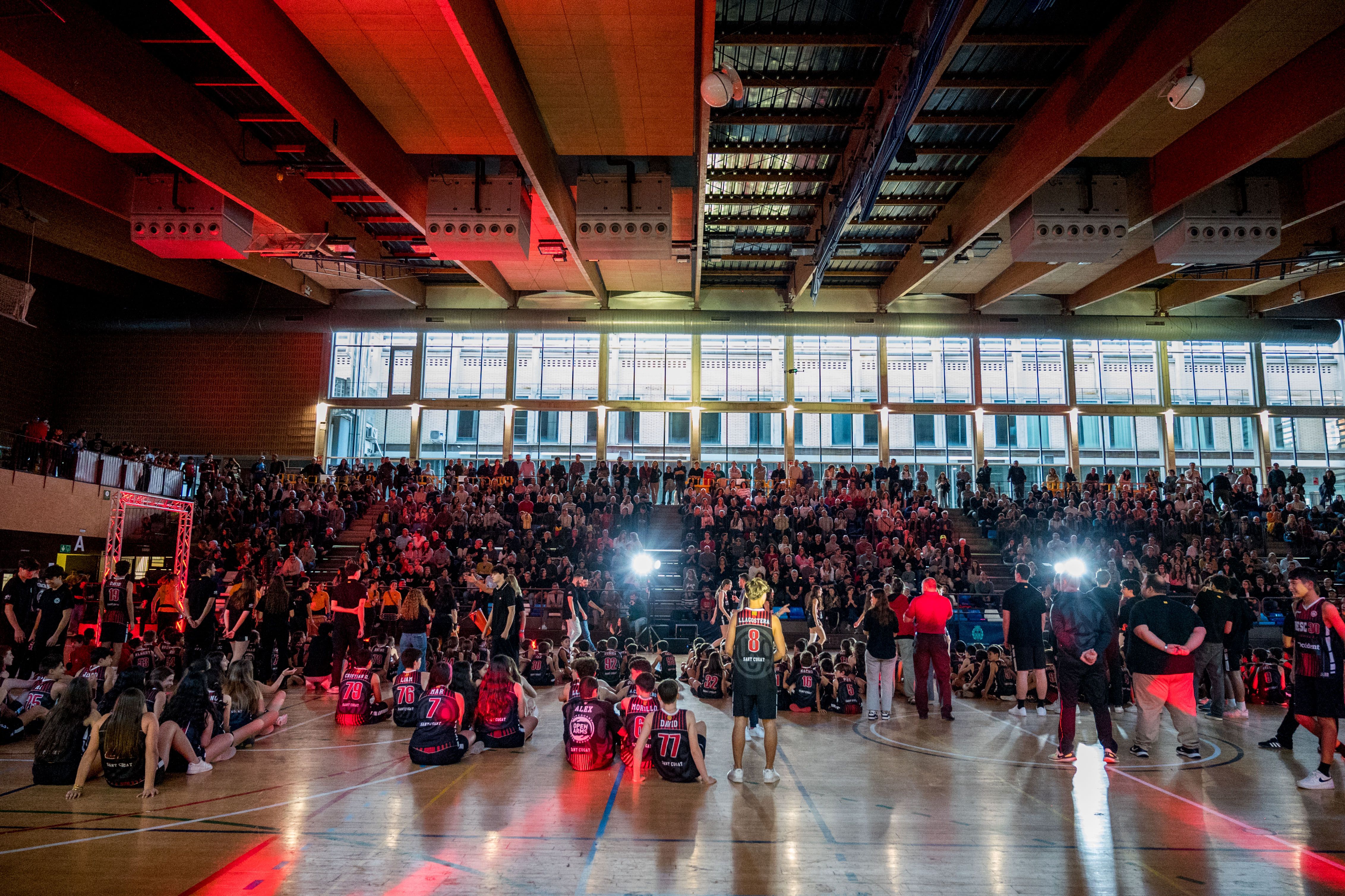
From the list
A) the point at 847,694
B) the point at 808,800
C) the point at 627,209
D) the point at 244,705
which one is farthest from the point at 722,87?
the point at 244,705

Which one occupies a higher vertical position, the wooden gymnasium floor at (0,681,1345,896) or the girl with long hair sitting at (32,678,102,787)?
the girl with long hair sitting at (32,678,102,787)

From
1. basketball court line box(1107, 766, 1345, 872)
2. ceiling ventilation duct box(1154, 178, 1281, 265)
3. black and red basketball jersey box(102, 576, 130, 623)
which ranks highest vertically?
ceiling ventilation duct box(1154, 178, 1281, 265)

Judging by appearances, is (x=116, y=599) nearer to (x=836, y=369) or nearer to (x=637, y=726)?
(x=637, y=726)

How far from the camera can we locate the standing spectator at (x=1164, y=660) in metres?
7.33

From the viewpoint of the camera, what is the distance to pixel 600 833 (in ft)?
17.0

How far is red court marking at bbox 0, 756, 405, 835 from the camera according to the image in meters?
5.20

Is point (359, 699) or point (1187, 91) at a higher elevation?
point (1187, 91)

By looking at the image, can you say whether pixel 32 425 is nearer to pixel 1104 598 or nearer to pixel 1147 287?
pixel 1104 598

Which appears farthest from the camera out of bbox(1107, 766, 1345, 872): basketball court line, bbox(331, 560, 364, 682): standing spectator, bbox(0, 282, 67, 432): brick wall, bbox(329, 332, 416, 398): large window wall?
bbox(329, 332, 416, 398): large window wall

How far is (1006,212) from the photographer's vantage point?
1695 centimetres

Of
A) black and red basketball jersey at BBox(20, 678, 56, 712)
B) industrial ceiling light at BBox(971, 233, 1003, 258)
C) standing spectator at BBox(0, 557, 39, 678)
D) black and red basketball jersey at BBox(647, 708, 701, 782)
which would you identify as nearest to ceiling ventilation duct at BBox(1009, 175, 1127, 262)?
industrial ceiling light at BBox(971, 233, 1003, 258)

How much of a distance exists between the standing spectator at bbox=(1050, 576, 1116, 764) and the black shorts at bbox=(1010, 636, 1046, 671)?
6.74ft

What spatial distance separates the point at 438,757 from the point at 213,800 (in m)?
1.85

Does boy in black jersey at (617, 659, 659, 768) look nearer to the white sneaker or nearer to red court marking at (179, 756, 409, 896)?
red court marking at (179, 756, 409, 896)
